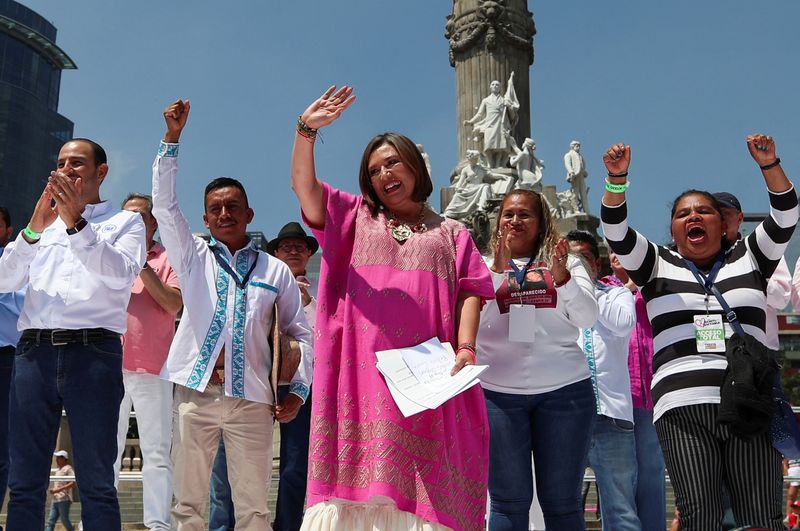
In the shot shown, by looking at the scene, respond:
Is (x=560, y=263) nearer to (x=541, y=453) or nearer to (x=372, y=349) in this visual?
(x=541, y=453)

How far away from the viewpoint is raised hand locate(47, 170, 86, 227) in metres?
3.53

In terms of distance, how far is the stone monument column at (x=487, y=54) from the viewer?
22.6 meters

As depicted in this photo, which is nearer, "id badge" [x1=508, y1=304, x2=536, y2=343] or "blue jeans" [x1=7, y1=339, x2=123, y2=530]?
"blue jeans" [x1=7, y1=339, x2=123, y2=530]

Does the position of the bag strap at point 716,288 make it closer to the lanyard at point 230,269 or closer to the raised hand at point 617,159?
the raised hand at point 617,159

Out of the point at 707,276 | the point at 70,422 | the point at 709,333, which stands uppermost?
the point at 707,276

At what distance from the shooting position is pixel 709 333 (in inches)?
132

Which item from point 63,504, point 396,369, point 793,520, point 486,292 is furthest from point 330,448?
point 63,504

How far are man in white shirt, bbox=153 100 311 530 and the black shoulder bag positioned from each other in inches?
73.8

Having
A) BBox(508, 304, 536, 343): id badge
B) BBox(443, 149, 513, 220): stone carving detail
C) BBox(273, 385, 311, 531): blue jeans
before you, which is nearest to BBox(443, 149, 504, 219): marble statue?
BBox(443, 149, 513, 220): stone carving detail

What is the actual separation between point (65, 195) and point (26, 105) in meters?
78.1

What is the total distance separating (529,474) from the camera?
3.72m

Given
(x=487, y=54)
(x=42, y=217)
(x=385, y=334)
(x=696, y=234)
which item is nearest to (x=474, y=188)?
(x=487, y=54)

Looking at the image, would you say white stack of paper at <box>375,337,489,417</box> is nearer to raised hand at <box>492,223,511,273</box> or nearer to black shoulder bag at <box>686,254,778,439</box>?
raised hand at <box>492,223,511,273</box>

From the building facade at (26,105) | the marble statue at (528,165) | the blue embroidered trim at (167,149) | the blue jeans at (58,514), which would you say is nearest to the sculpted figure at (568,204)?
the marble statue at (528,165)
